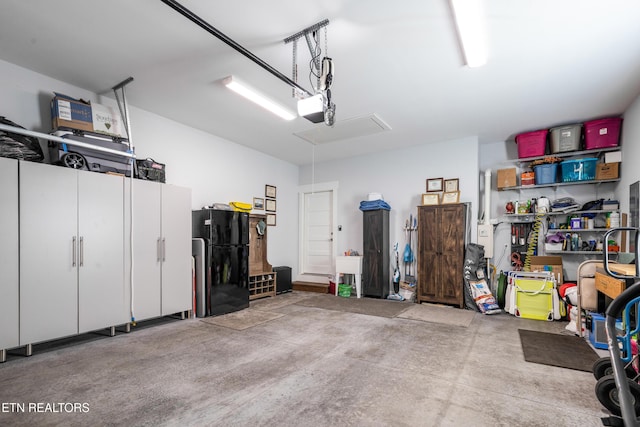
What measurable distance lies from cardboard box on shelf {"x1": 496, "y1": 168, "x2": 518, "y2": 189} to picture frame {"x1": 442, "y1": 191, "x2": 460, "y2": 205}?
81cm

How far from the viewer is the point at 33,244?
10.5ft

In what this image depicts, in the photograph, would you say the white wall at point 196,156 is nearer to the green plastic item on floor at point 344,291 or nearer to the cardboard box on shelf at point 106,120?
the cardboard box on shelf at point 106,120

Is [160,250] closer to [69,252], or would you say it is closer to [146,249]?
[146,249]

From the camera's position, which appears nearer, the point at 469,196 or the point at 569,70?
the point at 569,70

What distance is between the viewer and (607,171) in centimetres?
484

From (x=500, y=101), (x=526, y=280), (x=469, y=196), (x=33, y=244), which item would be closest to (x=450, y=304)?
(x=526, y=280)

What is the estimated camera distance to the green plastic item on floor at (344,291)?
6.60 meters

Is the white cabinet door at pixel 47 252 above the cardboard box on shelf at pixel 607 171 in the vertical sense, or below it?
below

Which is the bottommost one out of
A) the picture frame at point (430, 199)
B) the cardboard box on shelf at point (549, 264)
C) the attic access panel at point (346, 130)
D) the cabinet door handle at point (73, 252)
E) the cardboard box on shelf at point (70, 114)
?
the cardboard box on shelf at point (549, 264)

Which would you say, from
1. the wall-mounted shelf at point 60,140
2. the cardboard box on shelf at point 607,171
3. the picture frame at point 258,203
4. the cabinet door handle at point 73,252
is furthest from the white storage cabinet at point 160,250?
the cardboard box on shelf at point 607,171

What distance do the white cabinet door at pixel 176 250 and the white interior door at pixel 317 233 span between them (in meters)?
3.54

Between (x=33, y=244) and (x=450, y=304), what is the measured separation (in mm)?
6054

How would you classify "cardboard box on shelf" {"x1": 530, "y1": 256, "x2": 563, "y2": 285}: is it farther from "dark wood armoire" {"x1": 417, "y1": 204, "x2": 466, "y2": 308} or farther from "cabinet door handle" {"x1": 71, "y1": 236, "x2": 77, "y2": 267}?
"cabinet door handle" {"x1": 71, "y1": 236, "x2": 77, "y2": 267}

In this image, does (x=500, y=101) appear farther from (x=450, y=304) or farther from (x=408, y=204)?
(x=450, y=304)
